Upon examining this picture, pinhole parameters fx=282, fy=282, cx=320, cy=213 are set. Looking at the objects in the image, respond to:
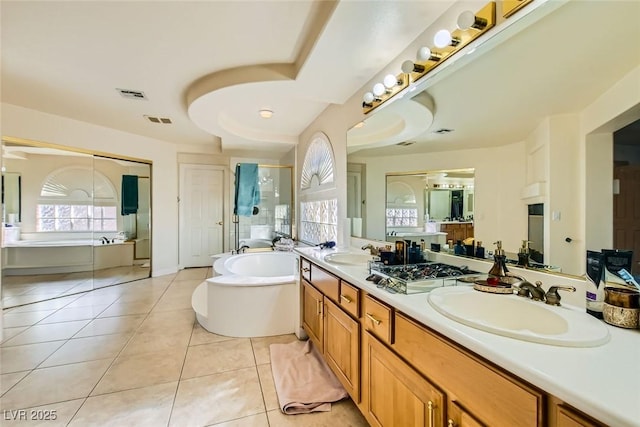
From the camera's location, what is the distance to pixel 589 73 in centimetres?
99

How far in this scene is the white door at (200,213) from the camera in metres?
5.45

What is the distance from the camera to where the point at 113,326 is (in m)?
A: 2.86

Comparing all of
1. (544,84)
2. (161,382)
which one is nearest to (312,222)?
(161,382)

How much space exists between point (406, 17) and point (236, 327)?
2708 mm

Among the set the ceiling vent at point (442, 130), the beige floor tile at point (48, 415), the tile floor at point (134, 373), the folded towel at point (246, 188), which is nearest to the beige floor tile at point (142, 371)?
the tile floor at point (134, 373)

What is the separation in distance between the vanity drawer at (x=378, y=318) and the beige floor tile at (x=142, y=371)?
1531 mm

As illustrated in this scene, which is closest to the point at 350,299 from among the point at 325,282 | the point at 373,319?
the point at 373,319

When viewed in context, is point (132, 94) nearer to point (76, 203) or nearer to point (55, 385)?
point (55, 385)

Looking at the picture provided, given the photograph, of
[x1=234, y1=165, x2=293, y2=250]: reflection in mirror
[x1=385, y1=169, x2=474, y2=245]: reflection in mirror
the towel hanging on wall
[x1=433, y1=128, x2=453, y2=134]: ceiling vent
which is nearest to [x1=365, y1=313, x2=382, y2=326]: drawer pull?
[x1=385, y1=169, x2=474, y2=245]: reflection in mirror

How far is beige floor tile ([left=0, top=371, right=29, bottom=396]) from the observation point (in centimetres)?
185

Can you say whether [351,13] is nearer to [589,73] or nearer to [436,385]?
[589,73]

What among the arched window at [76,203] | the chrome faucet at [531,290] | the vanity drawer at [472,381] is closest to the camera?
the vanity drawer at [472,381]

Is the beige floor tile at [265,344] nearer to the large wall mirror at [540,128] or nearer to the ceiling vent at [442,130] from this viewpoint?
the large wall mirror at [540,128]

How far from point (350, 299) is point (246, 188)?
12.2 feet
